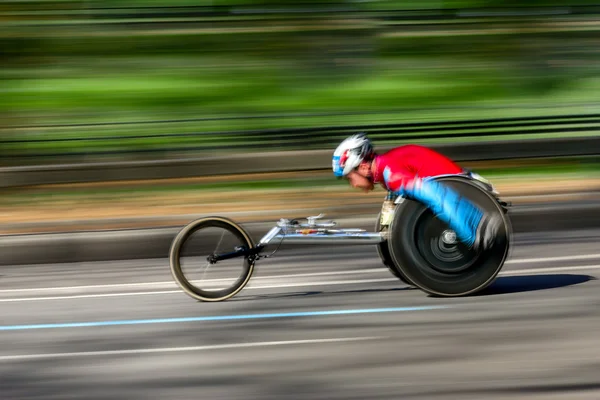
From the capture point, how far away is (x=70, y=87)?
22.0m

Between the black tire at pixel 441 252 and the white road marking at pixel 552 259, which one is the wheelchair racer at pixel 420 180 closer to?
the black tire at pixel 441 252

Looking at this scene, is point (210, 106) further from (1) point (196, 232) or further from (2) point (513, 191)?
(1) point (196, 232)

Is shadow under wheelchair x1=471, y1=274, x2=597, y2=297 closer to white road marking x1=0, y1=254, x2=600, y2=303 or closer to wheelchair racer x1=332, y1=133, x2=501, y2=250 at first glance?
white road marking x1=0, y1=254, x2=600, y2=303

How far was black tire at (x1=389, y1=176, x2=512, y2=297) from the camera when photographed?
8.00m

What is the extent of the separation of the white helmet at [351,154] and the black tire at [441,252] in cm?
44

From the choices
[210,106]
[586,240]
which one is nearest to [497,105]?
[210,106]

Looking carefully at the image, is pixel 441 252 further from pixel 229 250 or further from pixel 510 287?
pixel 229 250

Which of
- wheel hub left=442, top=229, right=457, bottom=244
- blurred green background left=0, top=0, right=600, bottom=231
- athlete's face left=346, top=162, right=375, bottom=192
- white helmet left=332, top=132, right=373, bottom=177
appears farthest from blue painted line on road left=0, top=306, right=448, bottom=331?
blurred green background left=0, top=0, right=600, bottom=231

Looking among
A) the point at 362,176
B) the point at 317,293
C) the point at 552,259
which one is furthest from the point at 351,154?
the point at 552,259

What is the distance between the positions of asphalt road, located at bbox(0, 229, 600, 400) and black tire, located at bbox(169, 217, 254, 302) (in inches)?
3.6

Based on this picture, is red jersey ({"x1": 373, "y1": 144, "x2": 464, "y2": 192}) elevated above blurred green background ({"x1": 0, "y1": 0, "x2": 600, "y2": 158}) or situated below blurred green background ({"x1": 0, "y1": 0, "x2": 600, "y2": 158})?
below

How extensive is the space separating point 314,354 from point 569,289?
2.71 metres

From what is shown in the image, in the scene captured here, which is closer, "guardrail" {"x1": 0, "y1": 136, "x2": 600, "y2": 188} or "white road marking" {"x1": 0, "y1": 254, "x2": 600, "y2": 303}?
"white road marking" {"x1": 0, "y1": 254, "x2": 600, "y2": 303}

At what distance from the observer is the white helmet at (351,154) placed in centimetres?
811
